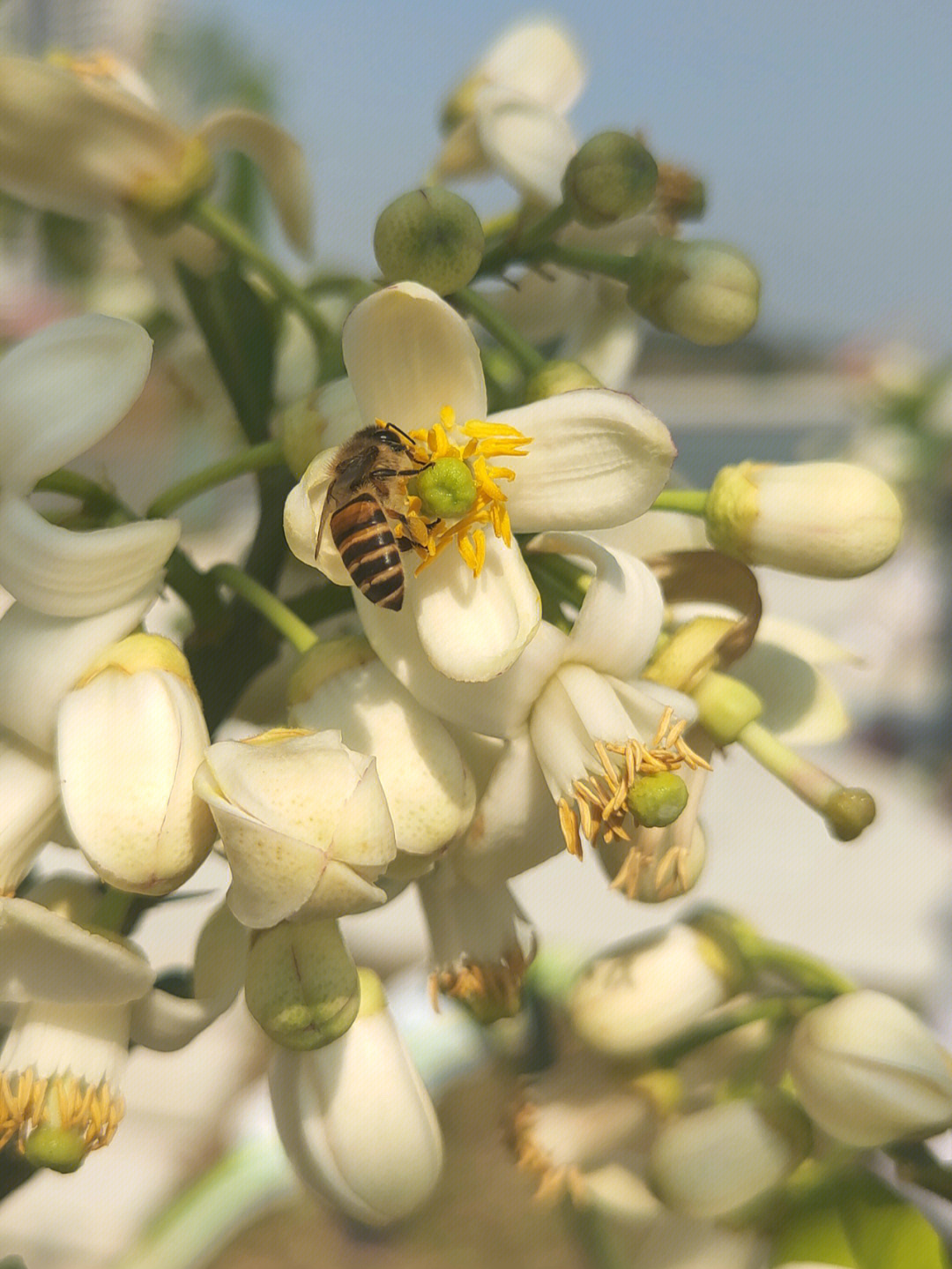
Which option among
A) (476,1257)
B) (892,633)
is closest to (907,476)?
(892,633)

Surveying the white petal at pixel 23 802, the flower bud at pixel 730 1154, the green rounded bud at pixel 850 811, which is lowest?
the flower bud at pixel 730 1154

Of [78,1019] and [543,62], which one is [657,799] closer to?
[78,1019]

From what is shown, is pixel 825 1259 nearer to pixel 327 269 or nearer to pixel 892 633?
pixel 327 269

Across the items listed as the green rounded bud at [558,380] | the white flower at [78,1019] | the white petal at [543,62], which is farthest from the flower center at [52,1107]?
the white petal at [543,62]

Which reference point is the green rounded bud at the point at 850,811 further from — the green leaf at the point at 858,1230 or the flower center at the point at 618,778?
the green leaf at the point at 858,1230

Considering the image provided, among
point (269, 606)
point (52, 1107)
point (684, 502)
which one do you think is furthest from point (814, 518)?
point (52, 1107)

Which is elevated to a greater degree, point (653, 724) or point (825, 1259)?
point (653, 724)
